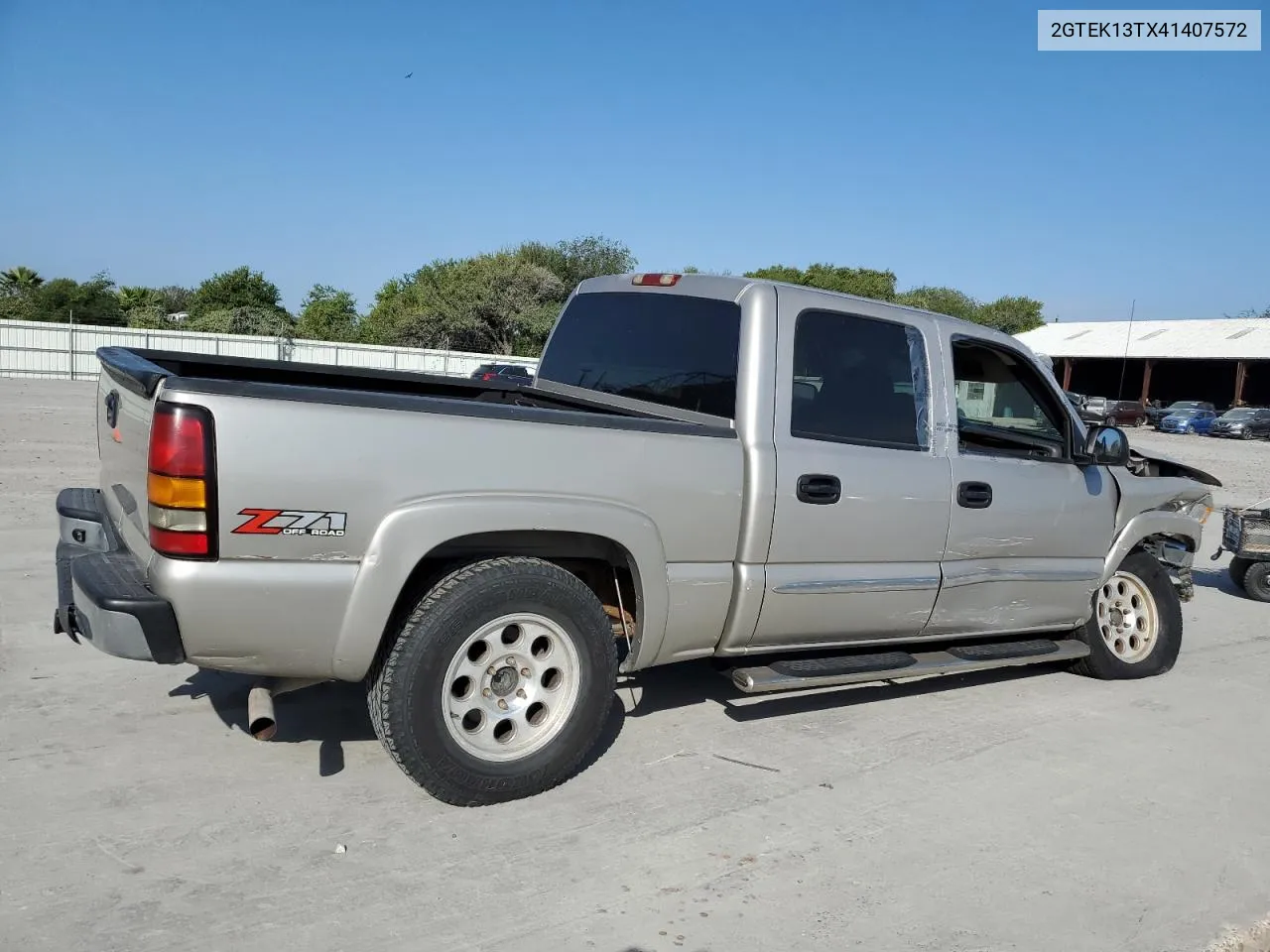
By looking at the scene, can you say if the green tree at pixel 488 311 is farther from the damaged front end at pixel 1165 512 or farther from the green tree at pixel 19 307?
the damaged front end at pixel 1165 512

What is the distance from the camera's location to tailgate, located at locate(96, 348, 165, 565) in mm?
3613

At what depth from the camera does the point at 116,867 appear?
10.9 ft

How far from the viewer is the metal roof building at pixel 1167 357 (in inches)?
1938

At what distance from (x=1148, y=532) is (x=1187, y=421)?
3998 centimetres

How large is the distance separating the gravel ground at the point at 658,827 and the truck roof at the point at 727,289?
1910mm

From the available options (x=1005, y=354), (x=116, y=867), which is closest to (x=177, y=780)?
(x=116, y=867)

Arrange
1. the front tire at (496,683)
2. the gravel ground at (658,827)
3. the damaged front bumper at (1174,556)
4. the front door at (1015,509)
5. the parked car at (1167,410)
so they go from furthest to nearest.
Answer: the parked car at (1167,410) < the damaged front bumper at (1174,556) < the front door at (1015,509) < the front tire at (496,683) < the gravel ground at (658,827)

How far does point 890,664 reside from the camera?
492 cm

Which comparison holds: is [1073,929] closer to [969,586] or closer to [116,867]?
[969,586]

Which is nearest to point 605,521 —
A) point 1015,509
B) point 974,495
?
point 974,495

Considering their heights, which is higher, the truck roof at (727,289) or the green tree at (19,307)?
the green tree at (19,307)

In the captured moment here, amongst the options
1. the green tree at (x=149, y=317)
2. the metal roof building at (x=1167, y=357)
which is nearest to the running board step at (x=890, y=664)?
the metal roof building at (x=1167, y=357)

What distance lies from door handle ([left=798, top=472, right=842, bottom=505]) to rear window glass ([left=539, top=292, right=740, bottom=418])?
0.41m

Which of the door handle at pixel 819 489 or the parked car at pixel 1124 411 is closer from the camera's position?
the door handle at pixel 819 489
